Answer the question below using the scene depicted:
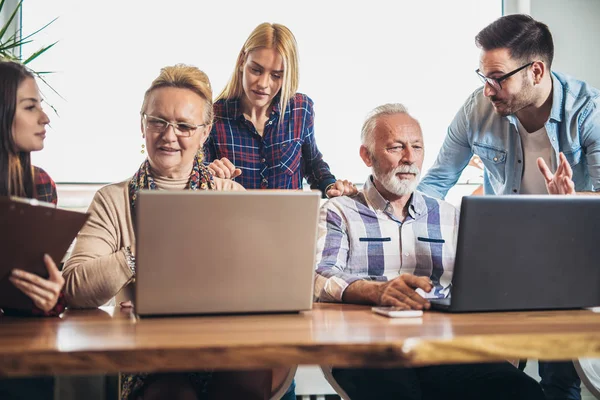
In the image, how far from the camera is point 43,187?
2.09 meters

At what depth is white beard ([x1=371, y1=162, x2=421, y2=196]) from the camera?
2.29 metres

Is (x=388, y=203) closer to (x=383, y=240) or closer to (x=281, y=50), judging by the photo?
(x=383, y=240)

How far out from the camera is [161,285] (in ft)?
4.68

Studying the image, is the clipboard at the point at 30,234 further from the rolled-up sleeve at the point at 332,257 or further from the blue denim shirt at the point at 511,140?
the blue denim shirt at the point at 511,140

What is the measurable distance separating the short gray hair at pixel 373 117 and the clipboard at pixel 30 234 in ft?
3.98

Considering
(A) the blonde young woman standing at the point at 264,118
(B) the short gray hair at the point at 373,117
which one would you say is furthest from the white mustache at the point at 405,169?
(A) the blonde young woman standing at the point at 264,118

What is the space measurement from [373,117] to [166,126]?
75cm

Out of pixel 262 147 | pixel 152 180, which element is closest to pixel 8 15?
pixel 262 147

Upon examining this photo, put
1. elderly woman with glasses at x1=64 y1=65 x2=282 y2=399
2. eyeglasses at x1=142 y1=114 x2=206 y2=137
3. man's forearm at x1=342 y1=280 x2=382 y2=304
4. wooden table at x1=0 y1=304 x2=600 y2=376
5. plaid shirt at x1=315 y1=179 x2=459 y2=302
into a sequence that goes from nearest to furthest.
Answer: wooden table at x1=0 y1=304 x2=600 y2=376
elderly woman with glasses at x1=64 y1=65 x2=282 y2=399
man's forearm at x1=342 y1=280 x2=382 y2=304
eyeglasses at x1=142 y1=114 x2=206 y2=137
plaid shirt at x1=315 y1=179 x2=459 y2=302

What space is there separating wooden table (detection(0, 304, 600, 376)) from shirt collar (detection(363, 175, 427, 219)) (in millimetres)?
828

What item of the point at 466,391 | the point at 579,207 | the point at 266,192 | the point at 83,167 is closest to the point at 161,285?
the point at 266,192

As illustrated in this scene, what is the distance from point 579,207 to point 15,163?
1506 mm

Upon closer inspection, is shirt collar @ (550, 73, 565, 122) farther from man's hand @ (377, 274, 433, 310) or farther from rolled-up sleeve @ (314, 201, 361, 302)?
man's hand @ (377, 274, 433, 310)

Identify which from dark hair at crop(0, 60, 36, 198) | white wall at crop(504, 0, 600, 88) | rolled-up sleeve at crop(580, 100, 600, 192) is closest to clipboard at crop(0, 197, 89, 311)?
dark hair at crop(0, 60, 36, 198)
